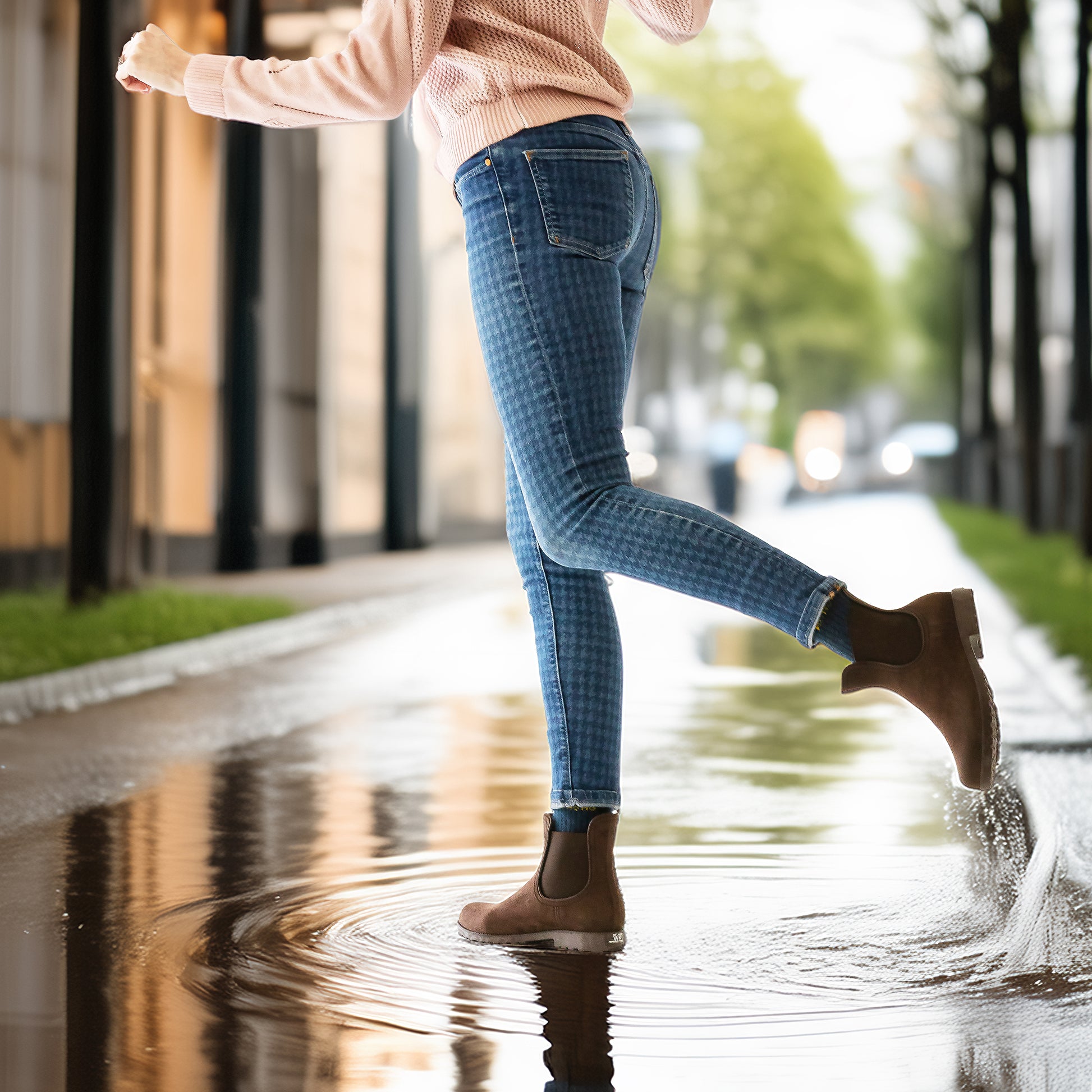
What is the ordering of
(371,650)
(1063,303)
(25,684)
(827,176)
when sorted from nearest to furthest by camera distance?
(25,684) → (371,650) → (1063,303) → (827,176)

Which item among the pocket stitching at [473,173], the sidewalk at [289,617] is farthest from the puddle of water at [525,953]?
the sidewalk at [289,617]

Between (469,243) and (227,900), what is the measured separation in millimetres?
1485

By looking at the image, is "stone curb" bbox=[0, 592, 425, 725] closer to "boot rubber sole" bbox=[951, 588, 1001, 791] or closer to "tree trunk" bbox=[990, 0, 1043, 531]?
"boot rubber sole" bbox=[951, 588, 1001, 791]

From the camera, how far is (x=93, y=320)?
11672 millimetres

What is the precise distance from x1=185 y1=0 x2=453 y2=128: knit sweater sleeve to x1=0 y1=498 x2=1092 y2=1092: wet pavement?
1493mm

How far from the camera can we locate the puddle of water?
2.77m

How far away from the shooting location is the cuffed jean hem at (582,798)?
3496 mm

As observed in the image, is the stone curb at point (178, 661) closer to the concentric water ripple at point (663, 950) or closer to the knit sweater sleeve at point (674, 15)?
the concentric water ripple at point (663, 950)

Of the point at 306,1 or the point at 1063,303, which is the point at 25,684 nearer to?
the point at 306,1

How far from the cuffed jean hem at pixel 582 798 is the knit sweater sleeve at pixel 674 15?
1.41 m

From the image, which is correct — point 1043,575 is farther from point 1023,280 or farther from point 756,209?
point 756,209

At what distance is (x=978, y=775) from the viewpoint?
3.20 meters

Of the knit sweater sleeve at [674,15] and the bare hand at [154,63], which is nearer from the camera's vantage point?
the bare hand at [154,63]

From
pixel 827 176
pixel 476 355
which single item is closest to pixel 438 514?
pixel 476 355
